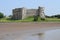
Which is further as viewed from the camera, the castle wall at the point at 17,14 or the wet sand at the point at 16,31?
the castle wall at the point at 17,14

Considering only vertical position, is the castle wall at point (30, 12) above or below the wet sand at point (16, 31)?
below

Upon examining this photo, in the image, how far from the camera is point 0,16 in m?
89.9

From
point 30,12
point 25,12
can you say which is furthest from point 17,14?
point 30,12

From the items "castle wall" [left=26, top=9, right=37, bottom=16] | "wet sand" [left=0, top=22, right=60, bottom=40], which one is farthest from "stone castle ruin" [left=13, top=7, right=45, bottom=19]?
"wet sand" [left=0, top=22, right=60, bottom=40]

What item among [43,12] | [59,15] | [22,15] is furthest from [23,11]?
[59,15]

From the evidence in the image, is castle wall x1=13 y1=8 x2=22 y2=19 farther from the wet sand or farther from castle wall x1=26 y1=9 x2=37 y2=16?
the wet sand

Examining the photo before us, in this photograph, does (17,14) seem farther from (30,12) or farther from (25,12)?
(30,12)

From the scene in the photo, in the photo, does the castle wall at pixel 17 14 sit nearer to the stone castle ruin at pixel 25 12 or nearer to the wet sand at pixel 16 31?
the stone castle ruin at pixel 25 12

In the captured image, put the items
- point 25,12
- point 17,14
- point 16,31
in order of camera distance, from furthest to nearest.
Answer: point 25,12 → point 17,14 → point 16,31

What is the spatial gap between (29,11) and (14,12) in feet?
24.3

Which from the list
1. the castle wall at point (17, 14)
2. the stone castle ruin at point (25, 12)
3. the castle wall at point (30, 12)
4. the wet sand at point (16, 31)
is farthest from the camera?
the castle wall at point (30, 12)

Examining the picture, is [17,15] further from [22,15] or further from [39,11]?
[39,11]

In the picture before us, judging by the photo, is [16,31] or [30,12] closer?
[16,31]

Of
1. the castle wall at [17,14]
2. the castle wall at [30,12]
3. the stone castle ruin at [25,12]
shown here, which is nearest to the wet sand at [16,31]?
the stone castle ruin at [25,12]
